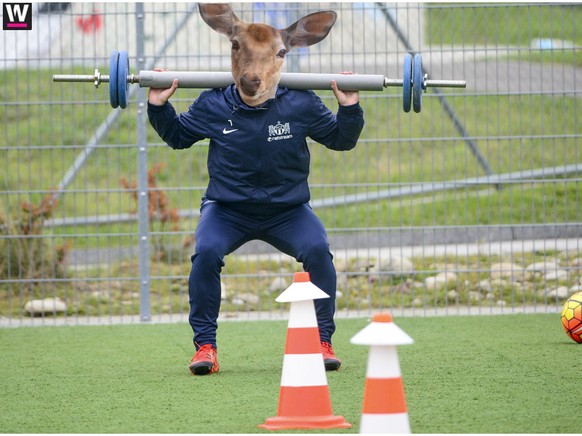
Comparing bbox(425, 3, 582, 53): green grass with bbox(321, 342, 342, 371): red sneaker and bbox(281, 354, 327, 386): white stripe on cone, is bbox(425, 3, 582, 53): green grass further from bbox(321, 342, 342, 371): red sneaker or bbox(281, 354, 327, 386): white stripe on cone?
bbox(281, 354, 327, 386): white stripe on cone

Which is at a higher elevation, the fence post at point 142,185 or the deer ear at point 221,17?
the deer ear at point 221,17

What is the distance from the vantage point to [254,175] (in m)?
5.91

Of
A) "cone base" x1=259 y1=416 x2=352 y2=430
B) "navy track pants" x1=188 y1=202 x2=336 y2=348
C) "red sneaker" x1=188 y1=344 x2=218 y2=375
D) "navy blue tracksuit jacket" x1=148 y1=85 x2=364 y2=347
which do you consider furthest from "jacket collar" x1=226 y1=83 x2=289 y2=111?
"cone base" x1=259 y1=416 x2=352 y2=430

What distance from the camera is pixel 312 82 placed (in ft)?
19.3

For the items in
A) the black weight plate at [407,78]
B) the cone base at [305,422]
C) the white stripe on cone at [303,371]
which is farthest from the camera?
the black weight plate at [407,78]

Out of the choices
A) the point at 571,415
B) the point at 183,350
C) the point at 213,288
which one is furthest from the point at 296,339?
the point at 183,350

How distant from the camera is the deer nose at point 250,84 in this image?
5844 millimetres

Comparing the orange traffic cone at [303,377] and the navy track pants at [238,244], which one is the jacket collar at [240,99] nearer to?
Result: the navy track pants at [238,244]

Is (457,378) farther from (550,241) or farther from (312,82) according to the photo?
(550,241)

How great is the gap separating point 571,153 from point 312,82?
21.3 feet

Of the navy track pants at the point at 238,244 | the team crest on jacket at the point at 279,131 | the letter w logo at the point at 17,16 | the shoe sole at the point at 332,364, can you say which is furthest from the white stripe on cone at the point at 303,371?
the letter w logo at the point at 17,16

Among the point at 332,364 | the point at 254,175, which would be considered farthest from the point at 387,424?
the point at 254,175

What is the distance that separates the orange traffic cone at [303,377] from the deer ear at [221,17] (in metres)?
2.05

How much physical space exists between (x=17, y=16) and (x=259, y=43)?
335 centimetres
